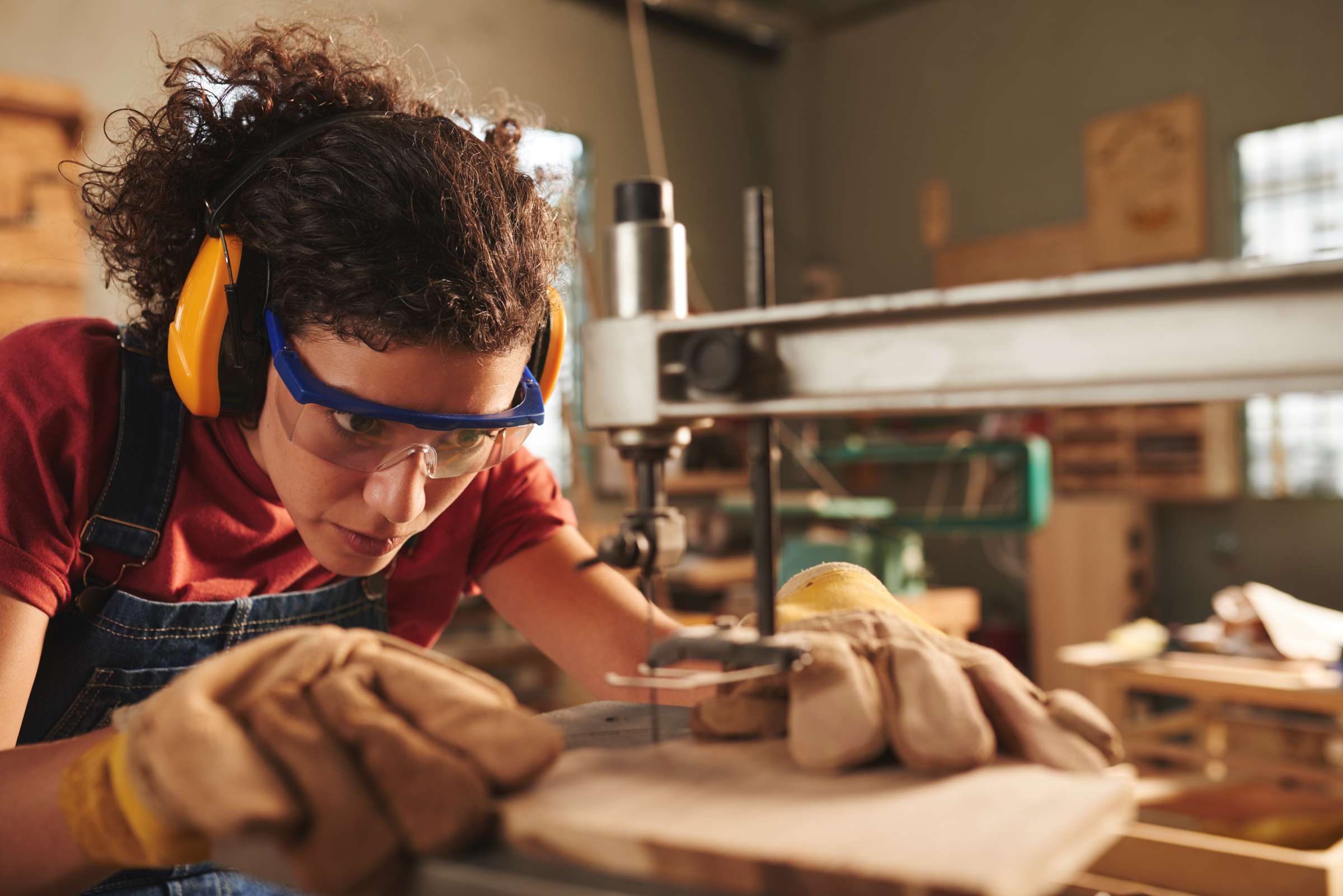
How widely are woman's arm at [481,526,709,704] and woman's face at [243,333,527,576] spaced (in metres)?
0.27

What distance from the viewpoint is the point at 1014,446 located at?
2.90 m

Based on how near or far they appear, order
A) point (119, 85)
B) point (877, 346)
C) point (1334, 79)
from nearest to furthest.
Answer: point (877, 346)
point (119, 85)
point (1334, 79)

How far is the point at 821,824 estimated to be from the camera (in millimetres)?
589

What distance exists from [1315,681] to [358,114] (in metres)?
3.05

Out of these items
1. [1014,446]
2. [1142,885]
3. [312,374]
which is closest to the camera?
[312,374]

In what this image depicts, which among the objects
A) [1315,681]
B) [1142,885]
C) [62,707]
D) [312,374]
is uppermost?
[312,374]

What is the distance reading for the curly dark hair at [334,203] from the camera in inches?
39.3

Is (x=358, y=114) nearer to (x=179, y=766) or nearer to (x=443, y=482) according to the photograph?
(x=443, y=482)

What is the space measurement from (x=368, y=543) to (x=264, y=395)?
0.18 metres

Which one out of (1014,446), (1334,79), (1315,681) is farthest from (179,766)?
(1334,79)

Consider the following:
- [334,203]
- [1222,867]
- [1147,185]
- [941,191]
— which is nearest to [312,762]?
[334,203]

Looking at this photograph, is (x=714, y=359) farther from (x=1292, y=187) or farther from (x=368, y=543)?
(x=1292, y=187)

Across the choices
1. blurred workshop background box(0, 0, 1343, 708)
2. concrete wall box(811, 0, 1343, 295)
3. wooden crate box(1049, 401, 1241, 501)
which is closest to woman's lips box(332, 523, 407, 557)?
blurred workshop background box(0, 0, 1343, 708)

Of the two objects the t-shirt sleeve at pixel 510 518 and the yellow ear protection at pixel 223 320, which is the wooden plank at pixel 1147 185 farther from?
the yellow ear protection at pixel 223 320
